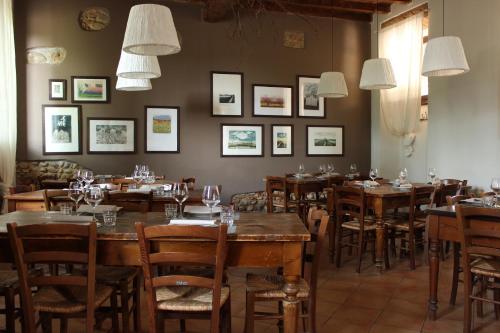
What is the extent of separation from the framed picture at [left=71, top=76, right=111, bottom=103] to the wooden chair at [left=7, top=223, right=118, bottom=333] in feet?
17.3

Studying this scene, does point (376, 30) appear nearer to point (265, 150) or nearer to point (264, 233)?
point (265, 150)

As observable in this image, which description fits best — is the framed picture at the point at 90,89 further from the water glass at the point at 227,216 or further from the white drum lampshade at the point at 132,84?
the water glass at the point at 227,216

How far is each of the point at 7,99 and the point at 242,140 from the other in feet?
12.0

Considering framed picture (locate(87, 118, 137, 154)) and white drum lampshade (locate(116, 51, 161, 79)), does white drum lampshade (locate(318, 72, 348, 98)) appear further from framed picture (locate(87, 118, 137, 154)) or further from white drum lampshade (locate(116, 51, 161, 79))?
framed picture (locate(87, 118, 137, 154))

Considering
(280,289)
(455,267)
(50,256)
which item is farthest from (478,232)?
(50,256)

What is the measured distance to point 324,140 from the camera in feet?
27.0

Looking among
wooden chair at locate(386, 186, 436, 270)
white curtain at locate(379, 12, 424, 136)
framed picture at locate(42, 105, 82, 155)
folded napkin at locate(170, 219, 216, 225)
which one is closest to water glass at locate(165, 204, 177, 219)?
folded napkin at locate(170, 219, 216, 225)

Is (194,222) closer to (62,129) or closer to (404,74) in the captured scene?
(62,129)

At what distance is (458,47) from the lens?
4375 mm

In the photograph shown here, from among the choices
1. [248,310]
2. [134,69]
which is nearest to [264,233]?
[248,310]

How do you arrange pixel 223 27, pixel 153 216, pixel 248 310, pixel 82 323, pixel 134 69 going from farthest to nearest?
pixel 223 27
pixel 134 69
pixel 82 323
pixel 153 216
pixel 248 310

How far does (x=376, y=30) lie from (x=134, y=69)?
219 inches

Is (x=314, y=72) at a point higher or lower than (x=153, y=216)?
higher

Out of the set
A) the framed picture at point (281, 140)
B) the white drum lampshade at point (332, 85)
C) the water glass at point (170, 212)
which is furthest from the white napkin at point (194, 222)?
the framed picture at point (281, 140)
